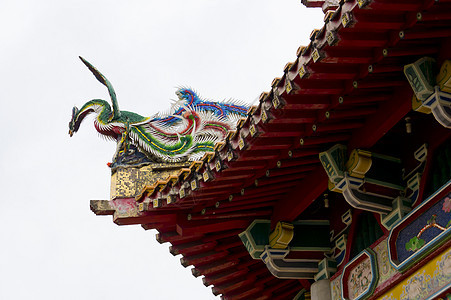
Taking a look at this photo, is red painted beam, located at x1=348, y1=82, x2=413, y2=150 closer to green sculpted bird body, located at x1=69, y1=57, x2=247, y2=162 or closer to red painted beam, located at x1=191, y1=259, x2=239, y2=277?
red painted beam, located at x1=191, y1=259, x2=239, y2=277

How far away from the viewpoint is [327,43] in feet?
21.4

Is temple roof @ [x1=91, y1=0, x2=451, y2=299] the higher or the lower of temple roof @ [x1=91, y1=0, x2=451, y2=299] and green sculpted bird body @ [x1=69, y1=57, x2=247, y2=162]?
the lower

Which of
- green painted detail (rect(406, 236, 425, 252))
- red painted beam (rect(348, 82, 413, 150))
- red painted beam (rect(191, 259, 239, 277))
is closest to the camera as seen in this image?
red painted beam (rect(348, 82, 413, 150))

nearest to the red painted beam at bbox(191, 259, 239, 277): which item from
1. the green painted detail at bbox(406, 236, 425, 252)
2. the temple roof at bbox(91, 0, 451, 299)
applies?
the temple roof at bbox(91, 0, 451, 299)

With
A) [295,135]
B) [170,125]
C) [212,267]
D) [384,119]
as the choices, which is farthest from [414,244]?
[170,125]

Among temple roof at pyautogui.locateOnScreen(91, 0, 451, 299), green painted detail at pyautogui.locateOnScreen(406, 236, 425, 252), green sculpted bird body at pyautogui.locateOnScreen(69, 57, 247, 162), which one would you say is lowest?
green painted detail at pyautogui.locateOnScreen(406, 236, 425, 252)

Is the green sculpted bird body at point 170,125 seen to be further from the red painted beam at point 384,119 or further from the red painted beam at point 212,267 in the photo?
the red painted beam at point 384,119

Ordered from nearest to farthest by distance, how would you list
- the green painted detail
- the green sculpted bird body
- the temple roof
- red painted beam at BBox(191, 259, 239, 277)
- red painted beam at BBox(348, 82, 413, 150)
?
the temple roof, red painted beam at BBox(348, 82, 413, 150), the green painted detail, red painted beam at BBox(191, 259, 239, 277), the green sculpted bird body

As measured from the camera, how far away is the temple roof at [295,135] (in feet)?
21.4

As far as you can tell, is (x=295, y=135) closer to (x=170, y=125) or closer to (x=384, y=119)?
(x=384, y=119)

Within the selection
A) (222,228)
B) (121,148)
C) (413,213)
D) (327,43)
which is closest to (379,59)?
(327,43)

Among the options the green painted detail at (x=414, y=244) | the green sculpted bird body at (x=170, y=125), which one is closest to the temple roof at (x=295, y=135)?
the green painted detail at (x=414, y=244)

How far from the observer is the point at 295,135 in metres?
7.78

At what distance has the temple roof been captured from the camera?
21.4 feet
